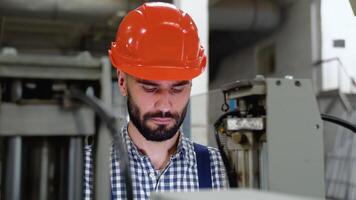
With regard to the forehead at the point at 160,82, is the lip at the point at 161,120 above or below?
below

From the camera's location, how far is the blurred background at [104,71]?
0.79m

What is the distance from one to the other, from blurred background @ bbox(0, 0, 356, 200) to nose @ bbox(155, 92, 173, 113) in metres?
0.10

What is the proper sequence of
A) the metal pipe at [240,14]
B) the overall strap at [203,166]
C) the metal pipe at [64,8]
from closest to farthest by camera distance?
the overall strap at [203,166], the metal pipe at [64,8], the metal pipe at [240,14]

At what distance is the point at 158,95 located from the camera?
3.88ft

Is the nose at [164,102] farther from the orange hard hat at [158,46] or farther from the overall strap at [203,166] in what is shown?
the overall strap at [203,166]

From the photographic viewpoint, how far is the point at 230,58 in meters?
5.71

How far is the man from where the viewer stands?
1.18m

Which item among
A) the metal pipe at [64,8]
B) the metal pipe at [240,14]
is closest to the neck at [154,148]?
the metal pipe at [64,8]

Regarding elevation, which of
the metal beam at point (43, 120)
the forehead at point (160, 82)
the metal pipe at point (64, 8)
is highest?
the metal pipe at point (64, 8)

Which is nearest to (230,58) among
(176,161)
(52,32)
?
(52,32)

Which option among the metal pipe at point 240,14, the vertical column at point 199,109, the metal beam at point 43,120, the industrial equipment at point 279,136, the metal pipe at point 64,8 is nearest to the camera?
the metal beam at point 43,120

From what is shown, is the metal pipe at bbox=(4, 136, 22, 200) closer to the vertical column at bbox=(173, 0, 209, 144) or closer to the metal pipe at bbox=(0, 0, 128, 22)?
the vertical column at bbox=(173, 0, 209, 144)

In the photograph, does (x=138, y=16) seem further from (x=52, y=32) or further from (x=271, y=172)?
(x=52, y=32)

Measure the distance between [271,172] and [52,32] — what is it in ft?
14.6
